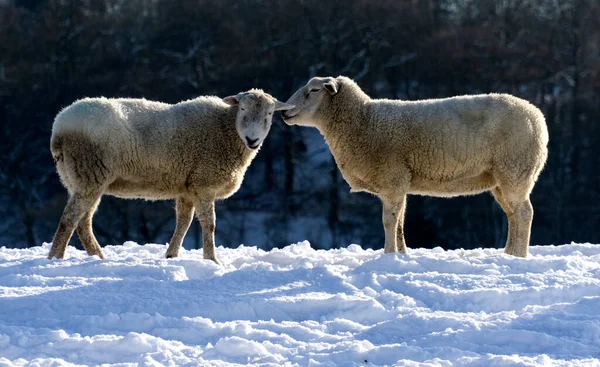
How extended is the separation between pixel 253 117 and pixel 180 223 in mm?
1624

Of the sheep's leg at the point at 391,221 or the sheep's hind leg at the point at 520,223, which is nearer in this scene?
the sheep's leg at the point at 391,221

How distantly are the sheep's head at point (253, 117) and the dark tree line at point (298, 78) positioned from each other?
48.7 feet

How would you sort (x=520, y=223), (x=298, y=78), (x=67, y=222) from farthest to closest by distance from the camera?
(x=298, y=78) → (x=520, y=223) → (x=67, y=222)

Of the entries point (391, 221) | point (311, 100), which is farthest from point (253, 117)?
point (391, 221)

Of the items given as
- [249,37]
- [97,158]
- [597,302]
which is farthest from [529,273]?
[249,37]

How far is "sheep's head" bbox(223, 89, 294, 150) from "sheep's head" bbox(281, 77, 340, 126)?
52cm

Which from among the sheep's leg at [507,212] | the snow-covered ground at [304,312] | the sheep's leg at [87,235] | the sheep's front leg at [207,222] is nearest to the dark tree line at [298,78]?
the sheep's leg at [507,212]

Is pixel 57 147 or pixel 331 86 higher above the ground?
pixel 331 86

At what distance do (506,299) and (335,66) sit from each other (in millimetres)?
23819

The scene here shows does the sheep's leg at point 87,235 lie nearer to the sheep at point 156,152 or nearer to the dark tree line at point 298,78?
the sheep at point 156,152

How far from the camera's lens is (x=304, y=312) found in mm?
9805

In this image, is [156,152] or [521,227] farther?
[521,227]

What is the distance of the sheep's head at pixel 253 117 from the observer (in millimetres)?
12750

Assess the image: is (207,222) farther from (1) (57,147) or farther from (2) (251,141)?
(1) (57,147)
